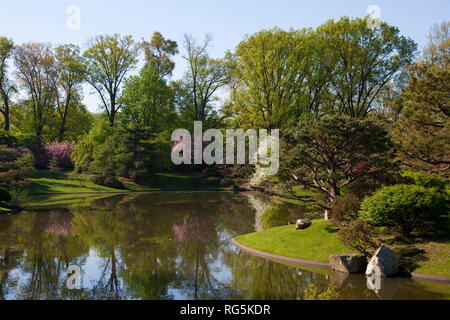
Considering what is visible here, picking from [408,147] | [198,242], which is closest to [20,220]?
[198,242]

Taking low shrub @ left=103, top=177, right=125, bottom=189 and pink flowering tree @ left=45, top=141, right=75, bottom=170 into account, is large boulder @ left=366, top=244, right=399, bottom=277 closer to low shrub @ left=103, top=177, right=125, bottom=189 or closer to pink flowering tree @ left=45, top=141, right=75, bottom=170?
low shrub @ left=103, top=177, right=125, bottom=189

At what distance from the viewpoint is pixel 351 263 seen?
12.2m

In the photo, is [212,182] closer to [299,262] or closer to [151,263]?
[151,263]

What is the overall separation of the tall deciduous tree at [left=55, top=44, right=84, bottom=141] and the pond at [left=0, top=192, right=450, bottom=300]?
30.6 meters

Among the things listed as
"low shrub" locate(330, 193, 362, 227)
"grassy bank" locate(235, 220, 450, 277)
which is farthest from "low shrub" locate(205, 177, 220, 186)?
"low shrub" locate(330, 193, 362, 227)

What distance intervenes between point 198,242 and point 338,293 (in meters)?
7.89

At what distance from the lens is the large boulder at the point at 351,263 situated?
12195 millimetres

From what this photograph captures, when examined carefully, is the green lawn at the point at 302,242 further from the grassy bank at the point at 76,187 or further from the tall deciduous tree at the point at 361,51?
the tall deciduous tree at the point at 361,51

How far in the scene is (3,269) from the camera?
41.4ft

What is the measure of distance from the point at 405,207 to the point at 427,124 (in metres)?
3.90

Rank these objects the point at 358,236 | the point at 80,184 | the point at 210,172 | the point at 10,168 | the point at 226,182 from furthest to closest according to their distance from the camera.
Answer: the point at 210,172 → the point at 226,182 → the point at 80,184 → the point at 10,168 → the point at 358,236

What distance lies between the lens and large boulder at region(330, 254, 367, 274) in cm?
1220

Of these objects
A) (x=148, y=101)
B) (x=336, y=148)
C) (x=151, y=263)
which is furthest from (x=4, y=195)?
(x=148, y=101)
